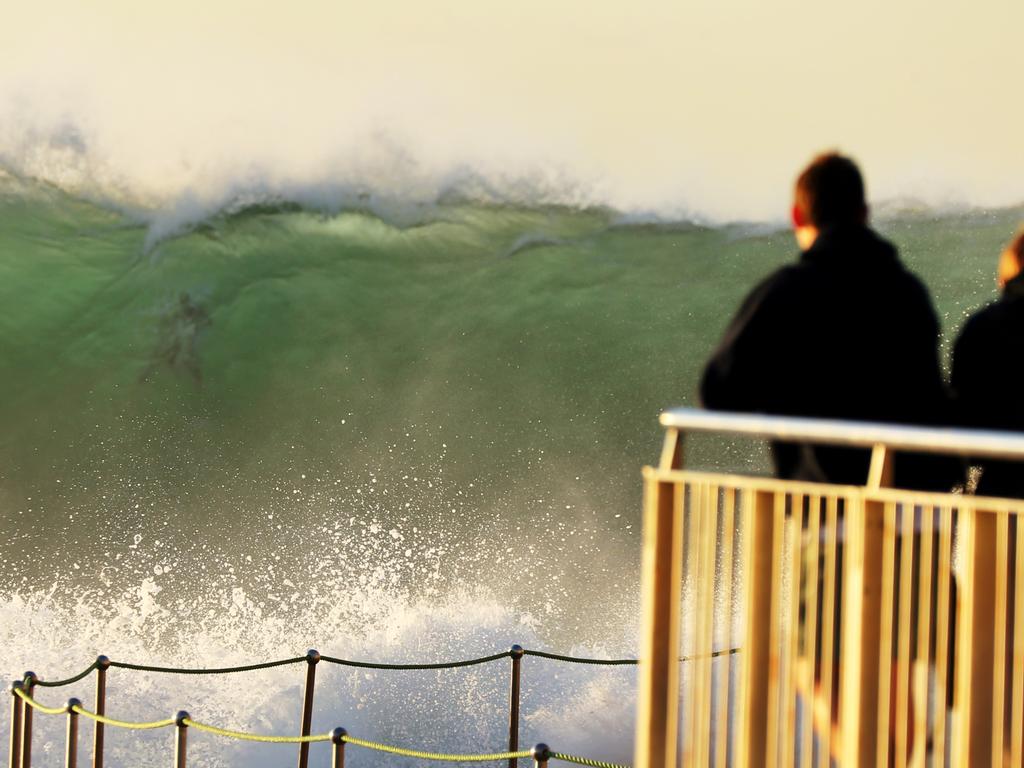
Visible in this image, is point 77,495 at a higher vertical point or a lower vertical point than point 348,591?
higher

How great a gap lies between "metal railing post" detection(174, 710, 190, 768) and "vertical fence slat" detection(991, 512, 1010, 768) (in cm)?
329

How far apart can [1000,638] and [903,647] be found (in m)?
0.18

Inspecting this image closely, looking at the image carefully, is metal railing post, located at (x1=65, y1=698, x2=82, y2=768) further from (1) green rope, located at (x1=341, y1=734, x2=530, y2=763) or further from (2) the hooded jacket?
(2) the hooded jacket

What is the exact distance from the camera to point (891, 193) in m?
16.4

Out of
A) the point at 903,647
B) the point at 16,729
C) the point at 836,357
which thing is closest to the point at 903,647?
the point at 903,647

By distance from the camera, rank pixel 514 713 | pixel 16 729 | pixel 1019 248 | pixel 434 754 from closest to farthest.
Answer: pixel 1019 248, pixel 434 754, pixel 16 729, pixel 514 713

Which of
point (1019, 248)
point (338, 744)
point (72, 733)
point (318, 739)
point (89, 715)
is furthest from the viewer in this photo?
point (72, 733)

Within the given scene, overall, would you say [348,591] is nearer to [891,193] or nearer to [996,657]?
[891,193]

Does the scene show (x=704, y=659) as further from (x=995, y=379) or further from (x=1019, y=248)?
(x=1019, y=248)

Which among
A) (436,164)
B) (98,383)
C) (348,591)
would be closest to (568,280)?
(436,164)

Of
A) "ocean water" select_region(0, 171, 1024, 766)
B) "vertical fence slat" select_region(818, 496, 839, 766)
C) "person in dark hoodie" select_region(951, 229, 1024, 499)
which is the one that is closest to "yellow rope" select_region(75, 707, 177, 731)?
"vertical fence slat" select_region(818, 496, 839, 766)

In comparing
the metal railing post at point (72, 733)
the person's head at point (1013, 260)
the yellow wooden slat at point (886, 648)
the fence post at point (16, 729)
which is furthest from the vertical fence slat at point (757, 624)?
the fence post at point (16, 729)

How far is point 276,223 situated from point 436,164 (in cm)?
234

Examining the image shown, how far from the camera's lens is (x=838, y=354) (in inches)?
106
